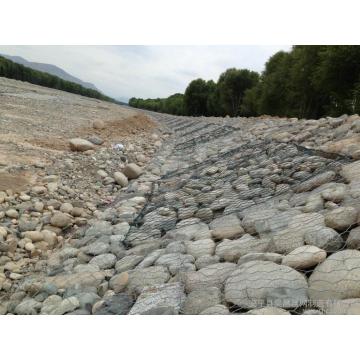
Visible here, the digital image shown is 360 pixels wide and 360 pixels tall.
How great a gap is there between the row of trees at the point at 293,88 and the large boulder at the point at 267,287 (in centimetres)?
1073

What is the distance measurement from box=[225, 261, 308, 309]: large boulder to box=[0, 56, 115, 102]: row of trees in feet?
109

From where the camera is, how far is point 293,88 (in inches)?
747

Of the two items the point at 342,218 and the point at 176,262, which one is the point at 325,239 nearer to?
the point at 342,218

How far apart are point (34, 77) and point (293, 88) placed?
25.8 meters

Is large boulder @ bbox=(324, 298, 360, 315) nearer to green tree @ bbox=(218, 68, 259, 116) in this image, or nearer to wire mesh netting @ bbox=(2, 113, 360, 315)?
wire mesh netting @ bbox=(2, 113, 360, 315)

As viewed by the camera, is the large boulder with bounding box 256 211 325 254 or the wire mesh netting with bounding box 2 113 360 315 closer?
the wire mesh netting with bounding box 2 113 360 315

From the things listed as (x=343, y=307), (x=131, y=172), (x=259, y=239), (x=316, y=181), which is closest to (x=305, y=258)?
(x=343, y=307)

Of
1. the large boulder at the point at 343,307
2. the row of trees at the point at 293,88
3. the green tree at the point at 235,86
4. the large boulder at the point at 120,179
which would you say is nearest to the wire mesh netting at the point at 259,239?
the large boulder at the point at 343,307

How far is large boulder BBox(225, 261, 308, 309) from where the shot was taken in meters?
2.09

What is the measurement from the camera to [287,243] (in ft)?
8.61

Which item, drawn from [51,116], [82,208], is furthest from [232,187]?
[51,116]

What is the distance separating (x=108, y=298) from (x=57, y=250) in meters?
1.38

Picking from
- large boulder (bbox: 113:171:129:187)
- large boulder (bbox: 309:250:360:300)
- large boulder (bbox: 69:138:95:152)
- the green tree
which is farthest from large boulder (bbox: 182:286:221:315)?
the green tree

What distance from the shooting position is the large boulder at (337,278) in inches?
79.4
